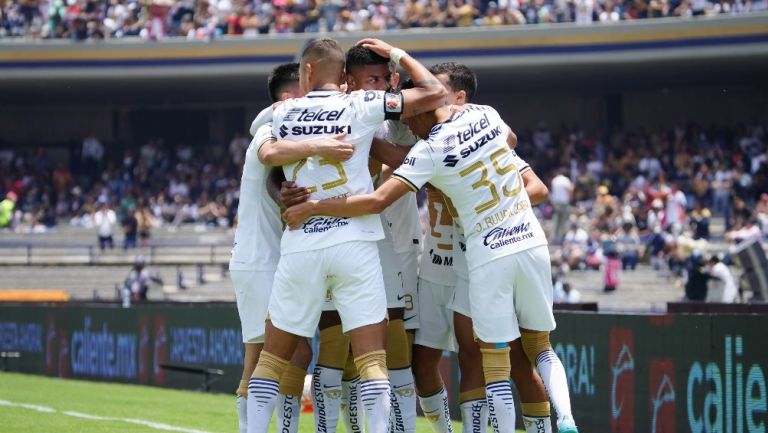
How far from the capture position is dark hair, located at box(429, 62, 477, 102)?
26.4 ft

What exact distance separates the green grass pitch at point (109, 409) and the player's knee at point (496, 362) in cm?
372

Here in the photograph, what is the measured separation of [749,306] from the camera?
42.2 feet

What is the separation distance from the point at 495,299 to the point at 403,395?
3.52 ft

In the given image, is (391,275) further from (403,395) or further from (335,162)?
(335,162)

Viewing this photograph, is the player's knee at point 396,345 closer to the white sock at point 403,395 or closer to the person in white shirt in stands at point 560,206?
the white sock at point 403,395

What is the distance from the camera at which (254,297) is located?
8227 millimetres

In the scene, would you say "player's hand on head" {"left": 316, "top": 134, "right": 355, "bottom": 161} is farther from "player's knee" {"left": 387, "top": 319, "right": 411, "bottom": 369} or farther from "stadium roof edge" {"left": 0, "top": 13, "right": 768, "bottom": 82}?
"stadium roof edge" {"left": 0, "top": 13, "right": 768, "bottom": 82}

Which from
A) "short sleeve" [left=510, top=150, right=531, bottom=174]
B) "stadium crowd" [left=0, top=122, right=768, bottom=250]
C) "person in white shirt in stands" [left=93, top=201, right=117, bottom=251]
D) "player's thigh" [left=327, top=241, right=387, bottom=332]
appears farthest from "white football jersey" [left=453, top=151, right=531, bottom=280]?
"person in white shirt in stands" [left=93, top=201, right=117, bottom=251]

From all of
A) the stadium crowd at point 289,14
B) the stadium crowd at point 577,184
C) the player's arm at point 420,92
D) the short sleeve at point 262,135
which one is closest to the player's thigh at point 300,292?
the short sleeve at point 262,135

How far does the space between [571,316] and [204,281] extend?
1836 cm

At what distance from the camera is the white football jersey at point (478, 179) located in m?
7.46

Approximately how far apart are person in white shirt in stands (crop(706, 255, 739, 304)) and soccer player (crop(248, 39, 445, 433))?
12760 millimetres

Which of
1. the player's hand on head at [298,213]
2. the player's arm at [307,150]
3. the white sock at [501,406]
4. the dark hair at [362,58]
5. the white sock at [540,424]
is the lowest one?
the white sock at [540,424]

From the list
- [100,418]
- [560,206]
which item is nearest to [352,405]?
[100,418]
